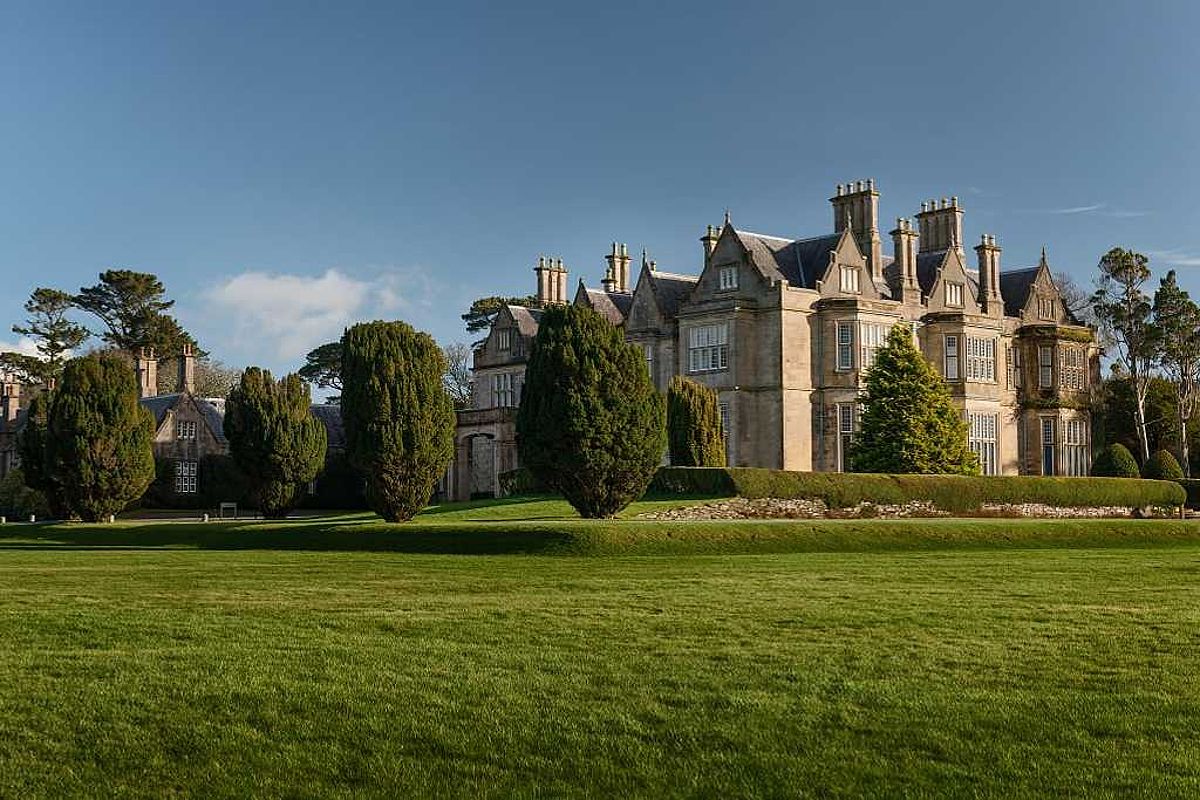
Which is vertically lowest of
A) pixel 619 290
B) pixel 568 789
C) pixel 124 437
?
pixel 568 789

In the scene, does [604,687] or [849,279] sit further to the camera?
[849,279]

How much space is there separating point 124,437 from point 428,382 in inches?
606

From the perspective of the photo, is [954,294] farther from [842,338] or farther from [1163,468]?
[1163,468]

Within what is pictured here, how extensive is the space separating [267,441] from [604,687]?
39.0 metres

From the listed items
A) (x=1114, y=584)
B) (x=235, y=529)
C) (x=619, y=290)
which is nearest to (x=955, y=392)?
(x=619, y=290)

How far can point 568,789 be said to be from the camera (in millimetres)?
8688

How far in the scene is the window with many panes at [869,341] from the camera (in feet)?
157

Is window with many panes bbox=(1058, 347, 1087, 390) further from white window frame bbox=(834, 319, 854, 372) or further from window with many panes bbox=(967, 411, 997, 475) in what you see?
white window frame bbox=(834, 319, 854, 372)

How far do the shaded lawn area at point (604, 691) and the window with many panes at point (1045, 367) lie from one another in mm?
37114

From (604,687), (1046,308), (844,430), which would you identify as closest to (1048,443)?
(1046,308)

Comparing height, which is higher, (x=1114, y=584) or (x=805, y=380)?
(x=805, y=380)

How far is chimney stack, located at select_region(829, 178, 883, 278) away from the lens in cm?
5059

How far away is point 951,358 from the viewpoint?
167 feet

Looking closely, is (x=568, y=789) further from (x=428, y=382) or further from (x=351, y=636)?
(x=428, y=382)
